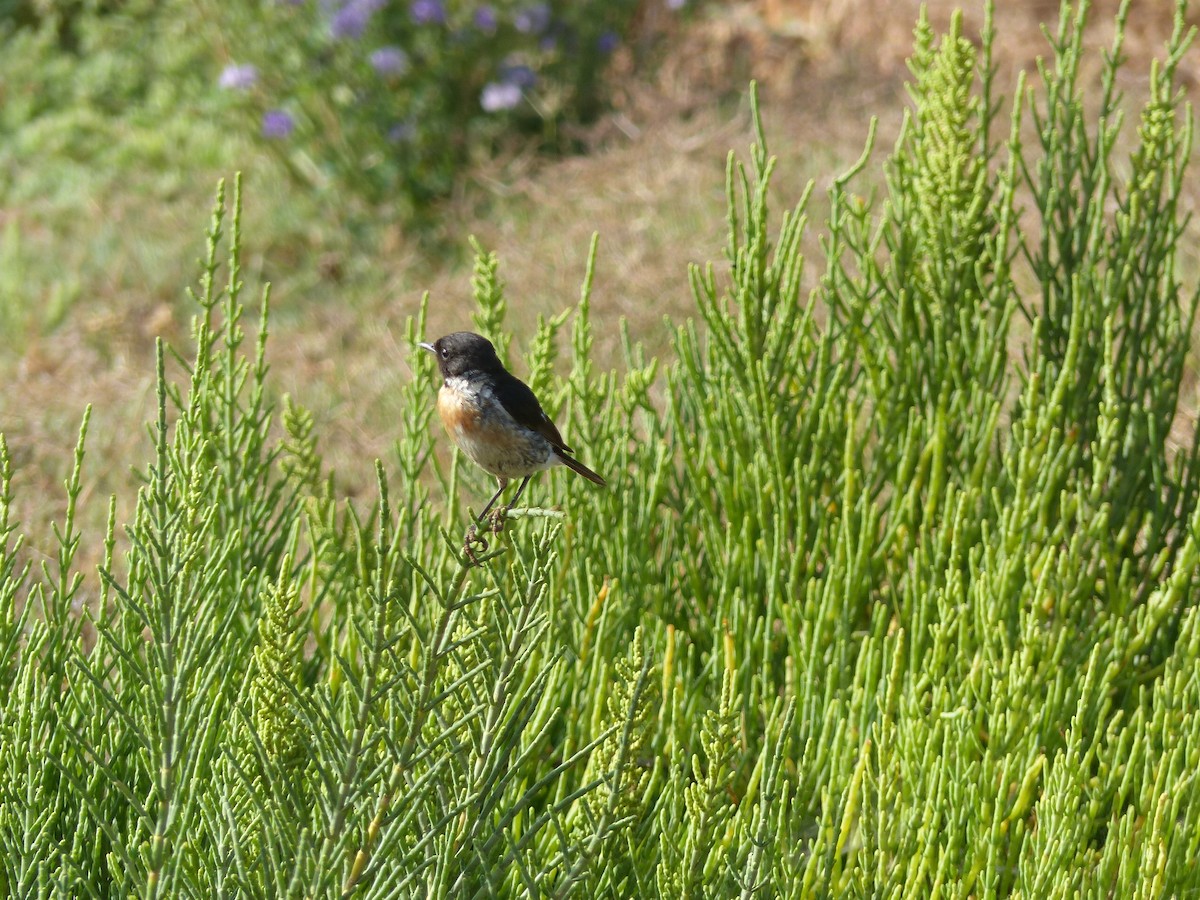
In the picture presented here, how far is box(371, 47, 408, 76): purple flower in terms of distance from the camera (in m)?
7.54

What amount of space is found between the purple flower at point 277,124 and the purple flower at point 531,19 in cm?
147

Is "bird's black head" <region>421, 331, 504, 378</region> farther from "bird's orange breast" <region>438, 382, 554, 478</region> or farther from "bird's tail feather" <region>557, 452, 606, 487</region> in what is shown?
"bird's tail feather" <region>557, 452, 606, 487</region>

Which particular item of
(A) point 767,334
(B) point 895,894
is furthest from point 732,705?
(A) point 767,334

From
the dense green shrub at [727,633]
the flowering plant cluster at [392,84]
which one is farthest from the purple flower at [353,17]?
the dense green shrub at [727,633]

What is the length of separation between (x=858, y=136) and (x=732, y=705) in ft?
20.4

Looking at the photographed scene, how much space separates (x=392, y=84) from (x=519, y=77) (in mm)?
748

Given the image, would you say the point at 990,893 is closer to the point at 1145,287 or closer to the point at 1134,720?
the point at 1134,720

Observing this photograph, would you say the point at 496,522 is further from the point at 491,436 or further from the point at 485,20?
the point at 485,20

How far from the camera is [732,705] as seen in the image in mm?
1802

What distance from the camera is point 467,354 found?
236 centimetres

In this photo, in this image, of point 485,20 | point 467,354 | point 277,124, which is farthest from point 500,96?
point 467,354

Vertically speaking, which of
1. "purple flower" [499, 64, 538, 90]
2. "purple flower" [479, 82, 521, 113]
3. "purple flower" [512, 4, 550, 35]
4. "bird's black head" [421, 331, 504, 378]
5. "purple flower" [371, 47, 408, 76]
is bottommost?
"bird's black head" [421, 331, 504, 378]

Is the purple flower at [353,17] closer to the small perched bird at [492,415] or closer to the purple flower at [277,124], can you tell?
the purple flower at [277,124]

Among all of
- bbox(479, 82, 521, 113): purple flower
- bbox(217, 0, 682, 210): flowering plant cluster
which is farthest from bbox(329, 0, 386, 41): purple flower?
bbox(479, 82, 521, 113): purple flower
